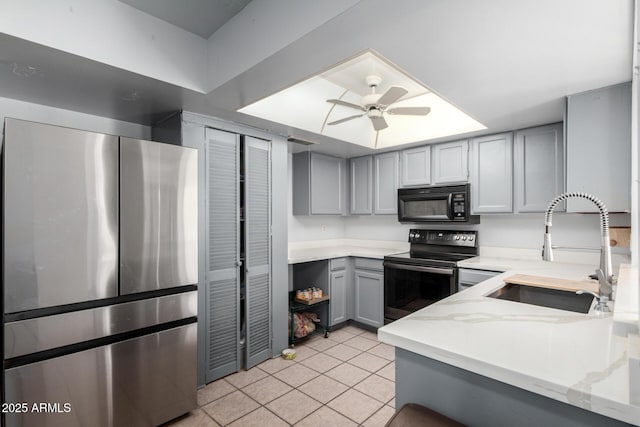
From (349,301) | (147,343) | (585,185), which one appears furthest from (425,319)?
(349,301)

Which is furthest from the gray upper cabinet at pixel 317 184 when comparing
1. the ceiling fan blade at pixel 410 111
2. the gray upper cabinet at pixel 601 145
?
the gray upper cabinet at pixel 601 145

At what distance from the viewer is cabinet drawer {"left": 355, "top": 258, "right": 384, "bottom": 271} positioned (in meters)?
3.56

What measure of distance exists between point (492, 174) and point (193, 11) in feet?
9.36

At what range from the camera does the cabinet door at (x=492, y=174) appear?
3023mm

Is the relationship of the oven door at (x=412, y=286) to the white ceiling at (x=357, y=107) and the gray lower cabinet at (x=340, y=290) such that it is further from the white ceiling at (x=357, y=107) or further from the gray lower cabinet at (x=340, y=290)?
the white ceiling at (x=357, y=107)

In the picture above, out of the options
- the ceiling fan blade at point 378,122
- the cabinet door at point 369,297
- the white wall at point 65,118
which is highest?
the white wall at point 65,118

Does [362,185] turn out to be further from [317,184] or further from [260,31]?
[260,31]

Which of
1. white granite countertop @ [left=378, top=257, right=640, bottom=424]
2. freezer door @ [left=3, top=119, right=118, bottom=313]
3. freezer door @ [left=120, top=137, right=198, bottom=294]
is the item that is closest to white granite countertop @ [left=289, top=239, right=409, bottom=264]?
freezer door @ [left=120, top=137, right=198, bottom=294]

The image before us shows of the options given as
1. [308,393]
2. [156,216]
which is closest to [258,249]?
[156,216]

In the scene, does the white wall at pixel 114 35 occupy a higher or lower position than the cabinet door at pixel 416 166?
higher

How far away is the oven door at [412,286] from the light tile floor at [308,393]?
45cm

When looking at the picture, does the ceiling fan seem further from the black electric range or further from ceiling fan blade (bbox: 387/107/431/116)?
the black electric range

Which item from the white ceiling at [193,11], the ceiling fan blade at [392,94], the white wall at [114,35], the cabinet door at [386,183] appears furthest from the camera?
the cabinet door at [386,183]

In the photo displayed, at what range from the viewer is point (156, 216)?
1.95 meters
